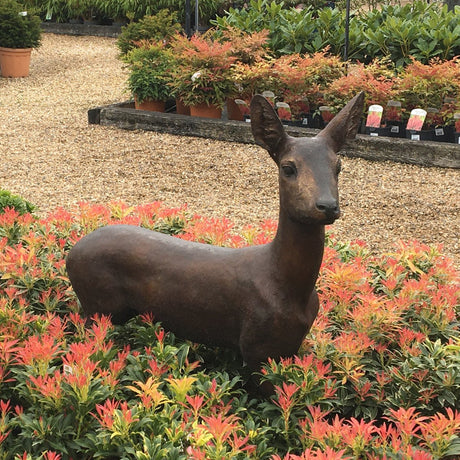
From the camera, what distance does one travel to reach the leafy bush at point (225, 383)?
225 centimetres

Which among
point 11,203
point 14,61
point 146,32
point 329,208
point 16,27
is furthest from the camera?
point 14,61

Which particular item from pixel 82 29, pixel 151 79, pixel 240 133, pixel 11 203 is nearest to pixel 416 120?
pixel 240 133

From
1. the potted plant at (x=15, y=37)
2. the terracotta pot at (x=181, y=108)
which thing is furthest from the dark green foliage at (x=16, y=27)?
the terracotta pot at (x=181, y=108)

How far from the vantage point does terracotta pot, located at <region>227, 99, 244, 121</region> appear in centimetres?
912

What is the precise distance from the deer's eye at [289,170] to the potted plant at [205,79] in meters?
6.58

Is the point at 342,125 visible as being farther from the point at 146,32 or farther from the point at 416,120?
the point at 146,32

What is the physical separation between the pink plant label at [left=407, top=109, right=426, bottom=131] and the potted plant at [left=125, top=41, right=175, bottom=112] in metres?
3.29

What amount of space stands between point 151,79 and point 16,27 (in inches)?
168

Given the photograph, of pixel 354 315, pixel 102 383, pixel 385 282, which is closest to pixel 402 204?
pixel 385 282

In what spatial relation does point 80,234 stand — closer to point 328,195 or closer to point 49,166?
point 328,195

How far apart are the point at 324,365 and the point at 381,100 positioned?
620 centimetres

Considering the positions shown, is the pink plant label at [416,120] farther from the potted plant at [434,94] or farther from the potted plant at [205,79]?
the potted plant at [205,79]

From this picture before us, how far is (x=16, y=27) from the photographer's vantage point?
12.3 metres

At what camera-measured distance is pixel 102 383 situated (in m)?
2.50
